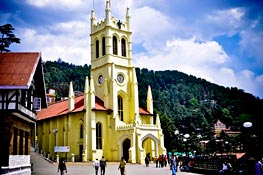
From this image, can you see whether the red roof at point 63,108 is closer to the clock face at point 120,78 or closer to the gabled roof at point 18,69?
the clock face at point 120,78

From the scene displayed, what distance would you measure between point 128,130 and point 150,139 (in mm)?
6040

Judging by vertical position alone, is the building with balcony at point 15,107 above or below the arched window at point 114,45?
below

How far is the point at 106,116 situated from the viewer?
54375mm

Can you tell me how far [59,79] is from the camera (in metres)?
173

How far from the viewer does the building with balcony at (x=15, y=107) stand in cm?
2095

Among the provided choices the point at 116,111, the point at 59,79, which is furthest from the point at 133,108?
the point at 59,79

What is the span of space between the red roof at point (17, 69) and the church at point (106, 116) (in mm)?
23950

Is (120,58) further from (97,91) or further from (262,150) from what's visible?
(262,150)

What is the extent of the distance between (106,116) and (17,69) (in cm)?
3319

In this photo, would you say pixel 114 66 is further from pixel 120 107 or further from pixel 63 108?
pixel 63 108

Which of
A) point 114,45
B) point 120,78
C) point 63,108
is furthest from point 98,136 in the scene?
point 114,45

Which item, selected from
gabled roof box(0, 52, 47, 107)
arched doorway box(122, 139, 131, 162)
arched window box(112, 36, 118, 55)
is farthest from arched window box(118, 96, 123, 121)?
gabled roof box(0, 52, 47, 107)

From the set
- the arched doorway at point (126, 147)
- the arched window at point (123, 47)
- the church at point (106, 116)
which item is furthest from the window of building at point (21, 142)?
the arched window at point (123, 47)

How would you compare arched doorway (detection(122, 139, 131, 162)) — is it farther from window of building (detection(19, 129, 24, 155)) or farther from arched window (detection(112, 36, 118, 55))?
window of building (detection(19, 129, 24, 155))
